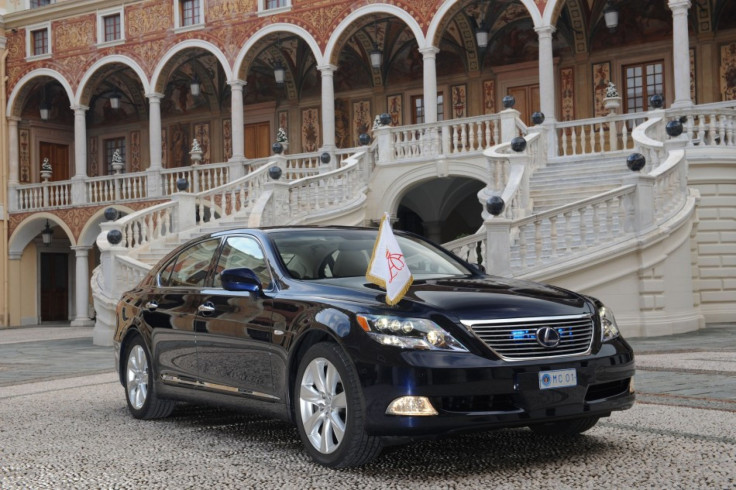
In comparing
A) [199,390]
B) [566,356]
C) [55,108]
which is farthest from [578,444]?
[55,108]

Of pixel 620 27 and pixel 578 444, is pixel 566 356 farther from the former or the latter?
pixel 620 27

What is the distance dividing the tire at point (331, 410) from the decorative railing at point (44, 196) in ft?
84.4

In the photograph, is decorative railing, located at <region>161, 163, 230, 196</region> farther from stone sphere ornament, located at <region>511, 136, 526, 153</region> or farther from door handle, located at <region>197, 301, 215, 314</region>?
door handle, located at <region>197, 301, 215, 314</region>

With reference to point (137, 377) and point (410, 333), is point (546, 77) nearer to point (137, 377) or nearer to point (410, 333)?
point (137, 377)

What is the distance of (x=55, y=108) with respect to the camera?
109 ft

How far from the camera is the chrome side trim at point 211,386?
5842mm

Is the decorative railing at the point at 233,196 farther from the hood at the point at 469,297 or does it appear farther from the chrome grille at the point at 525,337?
the chrome grille at the point at 525,337

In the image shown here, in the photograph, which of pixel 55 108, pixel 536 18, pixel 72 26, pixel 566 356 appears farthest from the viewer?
pixel 55 108

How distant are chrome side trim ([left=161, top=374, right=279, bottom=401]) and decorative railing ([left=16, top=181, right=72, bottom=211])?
23860mm

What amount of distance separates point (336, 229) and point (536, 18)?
1722 centimetres

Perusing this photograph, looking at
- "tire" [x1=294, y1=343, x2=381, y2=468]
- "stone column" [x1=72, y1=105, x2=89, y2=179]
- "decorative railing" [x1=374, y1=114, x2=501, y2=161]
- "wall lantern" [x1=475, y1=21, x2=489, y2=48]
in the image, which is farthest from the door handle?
"stone column" [x1=72, y1=105, x2=89, y2=179]

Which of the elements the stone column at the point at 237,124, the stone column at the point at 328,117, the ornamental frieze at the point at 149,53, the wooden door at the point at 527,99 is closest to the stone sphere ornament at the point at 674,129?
the wooden door at the point at 527,99

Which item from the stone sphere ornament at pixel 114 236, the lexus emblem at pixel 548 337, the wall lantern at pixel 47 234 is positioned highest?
the wall lantern at pixel 47 234

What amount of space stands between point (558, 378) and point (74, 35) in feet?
91.9
